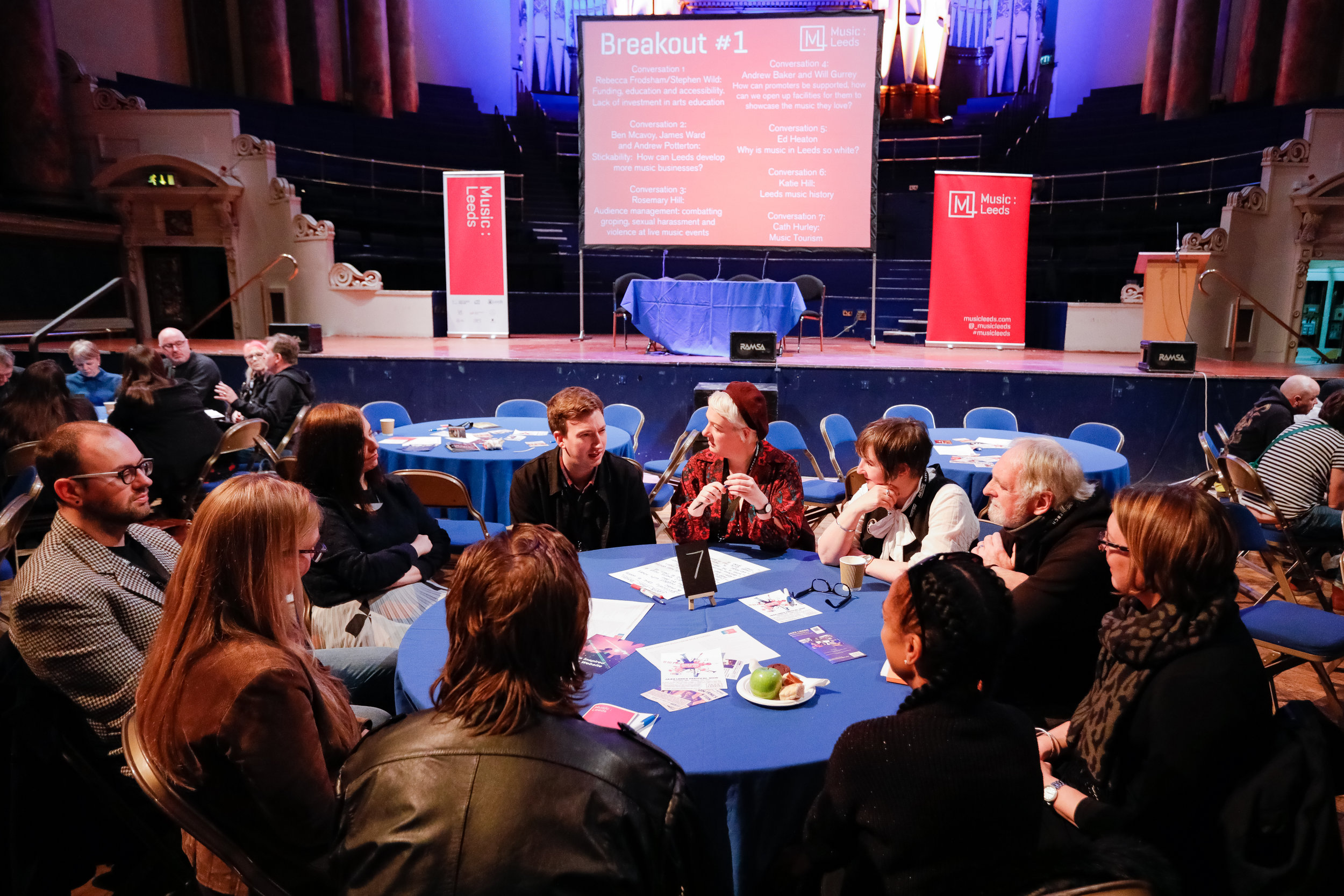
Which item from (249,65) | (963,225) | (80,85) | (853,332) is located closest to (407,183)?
(249,65)

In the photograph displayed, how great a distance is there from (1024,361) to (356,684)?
7.08 metres

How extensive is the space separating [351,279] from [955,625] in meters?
11.3

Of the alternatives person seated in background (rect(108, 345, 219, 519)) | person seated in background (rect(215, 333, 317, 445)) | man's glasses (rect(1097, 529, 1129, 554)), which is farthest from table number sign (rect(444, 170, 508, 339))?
man's glasses (rect(1097, 529, 1129, 554))

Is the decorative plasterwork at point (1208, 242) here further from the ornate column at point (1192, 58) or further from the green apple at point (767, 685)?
the green apple at point (767, 685)

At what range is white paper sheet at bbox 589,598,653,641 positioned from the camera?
2152 mm

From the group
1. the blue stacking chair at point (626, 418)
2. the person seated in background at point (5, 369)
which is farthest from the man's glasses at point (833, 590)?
the person seated in background at point (5, 369)

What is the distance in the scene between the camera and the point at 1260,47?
12.0 m

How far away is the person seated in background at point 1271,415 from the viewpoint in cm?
505

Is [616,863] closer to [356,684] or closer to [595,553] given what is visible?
[356,684]

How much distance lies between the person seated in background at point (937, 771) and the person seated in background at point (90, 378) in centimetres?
703

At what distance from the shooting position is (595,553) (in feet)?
9.32

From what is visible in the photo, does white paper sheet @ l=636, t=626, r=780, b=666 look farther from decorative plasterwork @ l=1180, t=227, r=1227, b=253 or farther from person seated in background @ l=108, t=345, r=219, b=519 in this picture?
decorative plasterwork @ l=1180, t=227, r=1227, b=253

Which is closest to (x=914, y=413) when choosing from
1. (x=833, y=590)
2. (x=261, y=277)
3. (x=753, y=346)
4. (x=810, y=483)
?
(x=810, y=483)

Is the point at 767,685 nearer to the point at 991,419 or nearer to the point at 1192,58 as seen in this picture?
the point at 991,419
